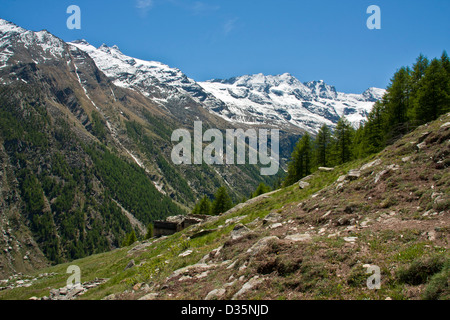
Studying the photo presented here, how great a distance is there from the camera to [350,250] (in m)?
8.98

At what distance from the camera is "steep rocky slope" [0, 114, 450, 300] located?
287 inches

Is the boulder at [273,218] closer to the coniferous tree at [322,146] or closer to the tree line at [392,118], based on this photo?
the tree line at [392,118]

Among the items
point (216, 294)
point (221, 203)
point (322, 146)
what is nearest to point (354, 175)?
point (216, 294)

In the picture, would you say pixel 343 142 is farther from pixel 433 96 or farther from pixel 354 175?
pixel 354 175

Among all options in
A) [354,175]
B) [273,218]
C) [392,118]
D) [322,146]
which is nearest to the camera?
[273,218]

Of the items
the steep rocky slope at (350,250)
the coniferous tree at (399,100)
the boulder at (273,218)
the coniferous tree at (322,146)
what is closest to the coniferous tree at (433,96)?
the coniferous tree at (399,100)

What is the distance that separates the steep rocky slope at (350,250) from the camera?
729cm

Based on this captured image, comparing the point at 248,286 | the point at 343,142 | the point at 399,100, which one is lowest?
the point at 248,286

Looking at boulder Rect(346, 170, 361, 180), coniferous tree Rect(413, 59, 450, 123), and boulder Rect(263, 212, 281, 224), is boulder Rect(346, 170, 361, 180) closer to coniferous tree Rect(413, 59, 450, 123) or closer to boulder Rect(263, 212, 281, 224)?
boulder Rect(263, 212, 281, 224)

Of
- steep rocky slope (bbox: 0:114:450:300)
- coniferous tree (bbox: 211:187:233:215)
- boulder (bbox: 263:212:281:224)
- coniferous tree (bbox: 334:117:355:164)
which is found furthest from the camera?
coniferous tree (bbox: 211:187:233:215)

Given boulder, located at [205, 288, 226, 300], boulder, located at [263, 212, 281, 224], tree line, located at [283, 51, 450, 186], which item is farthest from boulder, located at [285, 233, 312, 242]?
tree line, located at [283, 51, 450, 186]
